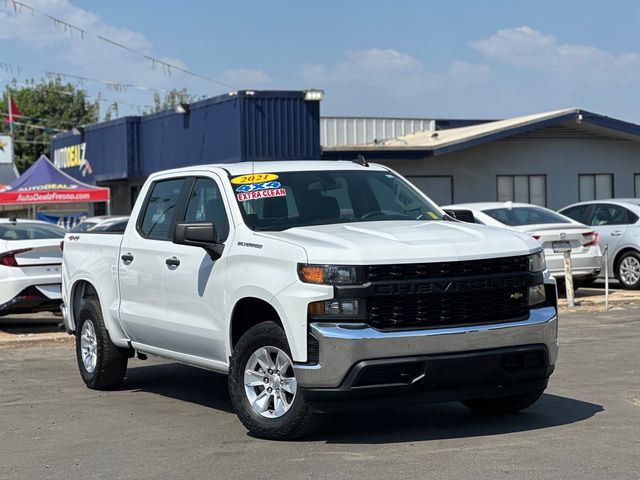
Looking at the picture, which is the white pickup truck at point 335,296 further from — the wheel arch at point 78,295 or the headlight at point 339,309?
the wheel arch at point 78,295

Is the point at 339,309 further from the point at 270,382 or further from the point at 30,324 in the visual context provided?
the point at 30,324

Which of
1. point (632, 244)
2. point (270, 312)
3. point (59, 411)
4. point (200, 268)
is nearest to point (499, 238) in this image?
point (270, 312)

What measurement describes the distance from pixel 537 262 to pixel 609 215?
12301mm

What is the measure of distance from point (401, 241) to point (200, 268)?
1730 mm

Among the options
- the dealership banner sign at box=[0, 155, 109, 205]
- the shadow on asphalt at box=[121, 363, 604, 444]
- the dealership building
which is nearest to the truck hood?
the shadow on asphalt at box=[121, 363, 604, 444]

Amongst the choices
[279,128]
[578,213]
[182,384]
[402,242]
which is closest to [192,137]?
[279,128]

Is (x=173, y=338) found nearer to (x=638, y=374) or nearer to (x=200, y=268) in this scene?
(x=200, y=268)

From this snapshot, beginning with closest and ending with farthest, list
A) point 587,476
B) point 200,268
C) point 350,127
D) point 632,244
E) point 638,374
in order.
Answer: point 587,476
point 200,268
point 638,374
point 632,244
point 350,127

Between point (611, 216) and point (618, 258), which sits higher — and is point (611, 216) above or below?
above

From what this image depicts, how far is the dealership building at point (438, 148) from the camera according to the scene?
27.1 m

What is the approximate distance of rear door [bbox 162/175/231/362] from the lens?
7.67m

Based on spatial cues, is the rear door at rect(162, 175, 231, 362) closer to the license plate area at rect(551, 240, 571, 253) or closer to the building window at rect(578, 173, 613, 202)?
the license plate area at rect(551, 240, 571, 253)

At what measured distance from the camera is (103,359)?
31.3 ft

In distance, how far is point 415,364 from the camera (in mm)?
6633
